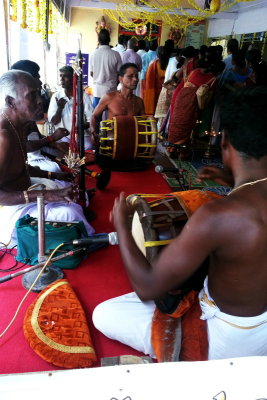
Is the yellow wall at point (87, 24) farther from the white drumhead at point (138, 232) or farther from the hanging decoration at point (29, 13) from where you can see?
the white drumhead at point (138, 232)

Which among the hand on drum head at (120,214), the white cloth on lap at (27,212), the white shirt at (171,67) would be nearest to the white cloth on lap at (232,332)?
the hand on drum head at (120,214)

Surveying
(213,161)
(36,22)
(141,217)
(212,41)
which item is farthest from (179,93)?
(212,41)

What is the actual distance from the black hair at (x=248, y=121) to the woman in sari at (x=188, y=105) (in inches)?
187

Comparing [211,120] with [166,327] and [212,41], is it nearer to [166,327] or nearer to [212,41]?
[166,327]

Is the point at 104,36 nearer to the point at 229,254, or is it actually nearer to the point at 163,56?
the point at 163,56

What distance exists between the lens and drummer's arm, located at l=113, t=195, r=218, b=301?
→ 3.80 ft

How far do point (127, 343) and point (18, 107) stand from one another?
1.90 m

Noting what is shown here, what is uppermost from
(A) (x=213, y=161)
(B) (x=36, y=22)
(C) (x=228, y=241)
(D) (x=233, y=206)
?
(B) (x=36, y=22)

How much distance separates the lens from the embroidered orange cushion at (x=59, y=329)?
176 cm

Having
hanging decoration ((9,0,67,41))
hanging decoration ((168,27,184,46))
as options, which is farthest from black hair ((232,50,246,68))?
hanging decoration ((168,27,184,46))

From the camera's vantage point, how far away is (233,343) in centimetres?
146

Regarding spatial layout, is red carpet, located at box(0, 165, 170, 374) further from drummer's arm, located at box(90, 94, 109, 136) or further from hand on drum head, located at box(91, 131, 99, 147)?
drummer's arm, located at box(90, 94, 109, 136)

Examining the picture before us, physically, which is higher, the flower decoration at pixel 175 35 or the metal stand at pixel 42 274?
the flower decoration at pixel 175 35

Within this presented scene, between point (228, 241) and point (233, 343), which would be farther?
point (233, 343)
